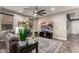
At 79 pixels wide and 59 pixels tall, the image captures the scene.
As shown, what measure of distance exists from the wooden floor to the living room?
0.06 m

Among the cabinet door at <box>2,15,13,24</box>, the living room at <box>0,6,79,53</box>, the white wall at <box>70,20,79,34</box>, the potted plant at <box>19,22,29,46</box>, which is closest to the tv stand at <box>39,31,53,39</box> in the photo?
the living room at <box>0,6,79,53</box>

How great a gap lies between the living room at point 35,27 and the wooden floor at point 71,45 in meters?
0.06

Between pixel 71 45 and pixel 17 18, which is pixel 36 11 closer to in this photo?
pixel 17 18

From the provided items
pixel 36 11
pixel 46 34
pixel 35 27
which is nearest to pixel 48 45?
pixel 46 34

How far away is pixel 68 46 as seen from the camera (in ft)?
6.83

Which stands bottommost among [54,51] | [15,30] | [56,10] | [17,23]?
[54,51]

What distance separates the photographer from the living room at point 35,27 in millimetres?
2051

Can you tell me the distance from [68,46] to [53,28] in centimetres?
46

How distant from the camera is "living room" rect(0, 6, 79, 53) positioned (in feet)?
6.73

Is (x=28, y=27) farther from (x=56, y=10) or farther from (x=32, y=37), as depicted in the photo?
(x=56, y=10)

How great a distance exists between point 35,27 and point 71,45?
0.80m

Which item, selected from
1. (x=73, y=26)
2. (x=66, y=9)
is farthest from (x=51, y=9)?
(x=73, y=26)

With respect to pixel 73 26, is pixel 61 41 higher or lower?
lower

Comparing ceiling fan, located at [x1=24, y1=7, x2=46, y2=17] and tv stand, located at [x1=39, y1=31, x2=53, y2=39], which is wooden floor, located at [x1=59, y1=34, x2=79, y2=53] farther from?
ceiling fan, located at [x1=24, y1=7, x2=46, y2=17]
